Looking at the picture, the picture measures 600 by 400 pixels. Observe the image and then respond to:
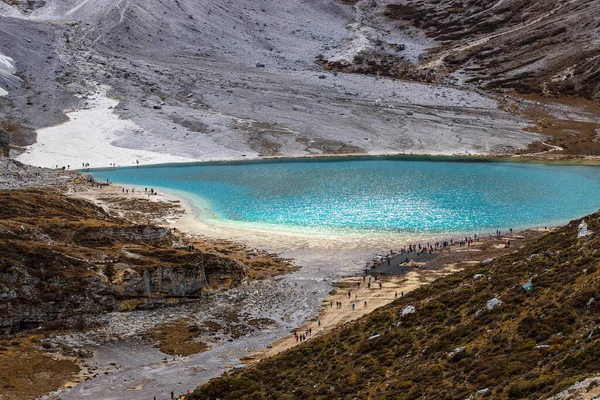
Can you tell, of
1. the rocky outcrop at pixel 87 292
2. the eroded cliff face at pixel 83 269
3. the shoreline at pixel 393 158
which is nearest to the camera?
the rocky outcrop at pixel 87 292

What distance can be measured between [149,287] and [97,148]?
98.2 m

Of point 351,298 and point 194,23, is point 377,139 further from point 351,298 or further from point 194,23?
point 351,298

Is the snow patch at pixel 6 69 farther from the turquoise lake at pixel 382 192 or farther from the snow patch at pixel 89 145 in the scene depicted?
the turquoise lake at pixel 382 192

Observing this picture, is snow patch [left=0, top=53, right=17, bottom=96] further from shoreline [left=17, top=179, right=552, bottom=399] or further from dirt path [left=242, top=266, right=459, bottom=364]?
dirt path [left=242, top=266, right=459, bottom=364]

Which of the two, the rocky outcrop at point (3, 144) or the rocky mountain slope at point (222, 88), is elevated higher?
the rocky mountain slope at point (222, 88)

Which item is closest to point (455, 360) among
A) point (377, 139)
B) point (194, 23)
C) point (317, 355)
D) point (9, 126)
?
point (317, 355)

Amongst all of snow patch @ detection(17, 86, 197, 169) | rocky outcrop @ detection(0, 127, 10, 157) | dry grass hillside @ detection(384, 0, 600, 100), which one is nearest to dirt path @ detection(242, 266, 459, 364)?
rocky outcrop @ detection(0, 127, 10, 157)

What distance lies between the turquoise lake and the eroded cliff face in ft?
75.9

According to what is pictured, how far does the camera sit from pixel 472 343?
20.1m

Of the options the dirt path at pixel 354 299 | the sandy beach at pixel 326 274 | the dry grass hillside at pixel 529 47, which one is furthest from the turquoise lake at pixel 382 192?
the dry grass hillside at pixel 529 47

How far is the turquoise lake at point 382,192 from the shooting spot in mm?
67000

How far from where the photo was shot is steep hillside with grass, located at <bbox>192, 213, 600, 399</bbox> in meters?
16.3

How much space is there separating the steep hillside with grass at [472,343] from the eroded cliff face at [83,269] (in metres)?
15.8

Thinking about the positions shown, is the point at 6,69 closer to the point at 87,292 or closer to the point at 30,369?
the point at 87,292
